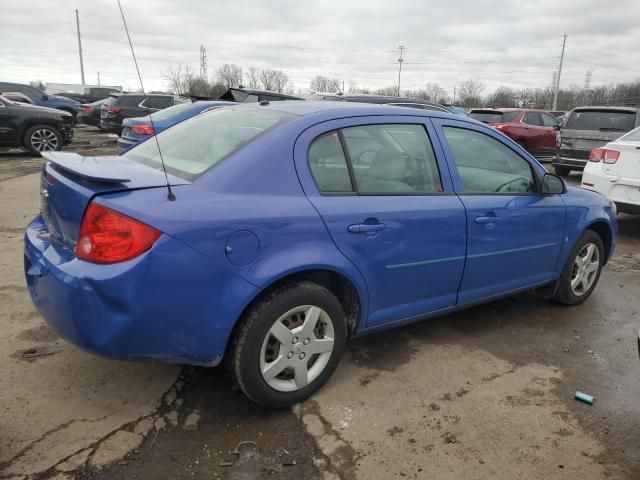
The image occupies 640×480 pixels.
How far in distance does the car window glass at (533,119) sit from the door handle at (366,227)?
40.3 feet

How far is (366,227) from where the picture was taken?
2.84 metres

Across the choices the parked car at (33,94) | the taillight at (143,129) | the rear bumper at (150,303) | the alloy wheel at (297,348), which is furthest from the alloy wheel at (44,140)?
the alloy wheel at (297,348)

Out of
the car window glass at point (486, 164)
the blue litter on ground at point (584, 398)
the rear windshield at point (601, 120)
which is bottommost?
the blue litter on ground at point (584, 398)

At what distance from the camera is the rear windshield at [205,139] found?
2764 millimetres

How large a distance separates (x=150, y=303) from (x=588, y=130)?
10703 mm

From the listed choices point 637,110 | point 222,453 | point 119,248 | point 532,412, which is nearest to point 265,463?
point 222,453

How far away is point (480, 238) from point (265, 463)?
1952 millimetres

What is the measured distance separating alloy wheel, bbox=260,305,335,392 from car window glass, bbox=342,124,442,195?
2.49ft

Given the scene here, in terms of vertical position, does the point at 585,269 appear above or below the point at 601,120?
below

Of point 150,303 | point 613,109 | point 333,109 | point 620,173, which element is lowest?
point 150,303

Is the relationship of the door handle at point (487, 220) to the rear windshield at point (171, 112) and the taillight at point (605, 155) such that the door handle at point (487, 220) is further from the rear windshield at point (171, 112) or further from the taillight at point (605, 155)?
the rear windshield at point (171, 112)

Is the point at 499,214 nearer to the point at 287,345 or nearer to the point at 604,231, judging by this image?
the point at 604,231

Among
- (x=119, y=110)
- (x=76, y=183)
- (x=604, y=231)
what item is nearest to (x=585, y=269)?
(x=604, y=231)

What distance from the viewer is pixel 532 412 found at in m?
2.92
